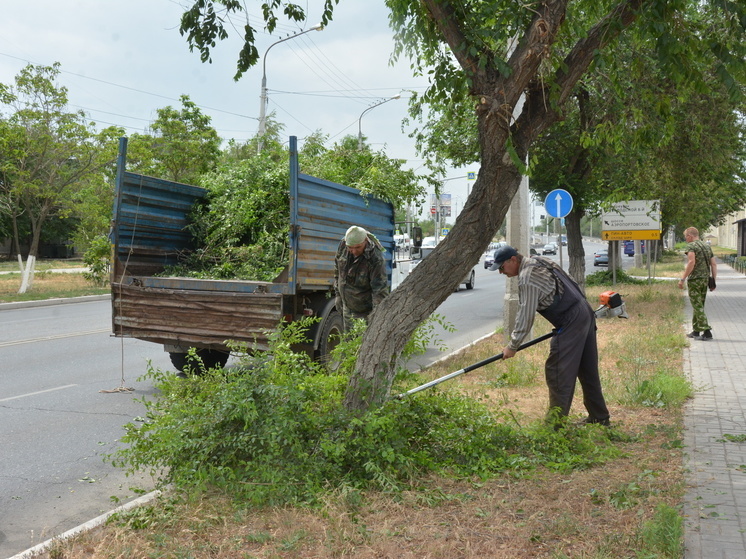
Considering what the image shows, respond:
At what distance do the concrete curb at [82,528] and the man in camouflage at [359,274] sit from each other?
2880mm

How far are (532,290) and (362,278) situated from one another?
219 centimetres

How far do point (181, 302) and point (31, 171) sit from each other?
16.2 m

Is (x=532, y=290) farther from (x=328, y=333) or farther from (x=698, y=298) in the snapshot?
(x=698, y=298)

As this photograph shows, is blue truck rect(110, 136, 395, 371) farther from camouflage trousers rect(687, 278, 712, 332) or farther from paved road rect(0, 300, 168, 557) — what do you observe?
camouflage trousers rect(687, 278, 712, 332)

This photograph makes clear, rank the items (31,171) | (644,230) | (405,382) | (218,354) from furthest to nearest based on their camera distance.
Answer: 1. (31,171)
2. (644,230)
3. (218,354)
4. (405,382)

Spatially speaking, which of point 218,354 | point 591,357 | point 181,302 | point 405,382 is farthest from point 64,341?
point 591,357

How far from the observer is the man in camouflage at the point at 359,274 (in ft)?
23.8

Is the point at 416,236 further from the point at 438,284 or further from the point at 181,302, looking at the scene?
the point at 438,284

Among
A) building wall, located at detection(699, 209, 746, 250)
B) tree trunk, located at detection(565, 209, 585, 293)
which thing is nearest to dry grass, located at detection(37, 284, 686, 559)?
tree trunk, located at detection(565, 209, 585, 293)

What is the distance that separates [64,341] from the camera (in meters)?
12.3

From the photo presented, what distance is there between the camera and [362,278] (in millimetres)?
7465

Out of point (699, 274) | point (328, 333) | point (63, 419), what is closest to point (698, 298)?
point (699, 274)

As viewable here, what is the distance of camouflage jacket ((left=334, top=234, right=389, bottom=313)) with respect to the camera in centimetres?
732

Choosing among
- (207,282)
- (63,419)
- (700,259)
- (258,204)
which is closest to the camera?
(63,419)
